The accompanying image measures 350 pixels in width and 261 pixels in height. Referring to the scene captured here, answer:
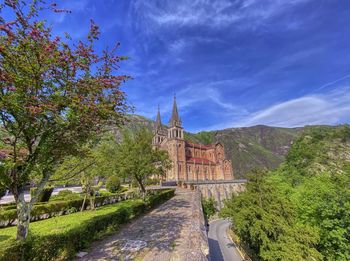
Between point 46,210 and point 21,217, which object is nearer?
point 21,217

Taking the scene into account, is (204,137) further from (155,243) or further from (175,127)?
(155,243)

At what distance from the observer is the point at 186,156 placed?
66.3 metres

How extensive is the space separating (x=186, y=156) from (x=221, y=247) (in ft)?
121

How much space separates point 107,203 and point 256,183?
59.3 ft

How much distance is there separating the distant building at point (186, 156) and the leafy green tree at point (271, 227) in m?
34.9

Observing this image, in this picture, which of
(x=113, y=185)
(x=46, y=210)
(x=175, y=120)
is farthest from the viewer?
(x=175, y=120)

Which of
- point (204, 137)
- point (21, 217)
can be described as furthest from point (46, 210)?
point (204, 137)

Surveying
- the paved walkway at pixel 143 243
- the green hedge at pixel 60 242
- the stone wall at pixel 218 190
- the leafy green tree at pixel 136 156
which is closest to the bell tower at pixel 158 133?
the stone wall at pixel 218 190

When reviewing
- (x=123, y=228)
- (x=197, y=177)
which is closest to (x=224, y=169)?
(x=197, y=177)

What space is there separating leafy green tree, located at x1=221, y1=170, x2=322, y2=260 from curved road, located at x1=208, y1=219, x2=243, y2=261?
888 cm

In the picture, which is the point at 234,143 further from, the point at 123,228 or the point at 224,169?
the point at 123,228

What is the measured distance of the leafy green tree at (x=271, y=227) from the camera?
46.4 feet

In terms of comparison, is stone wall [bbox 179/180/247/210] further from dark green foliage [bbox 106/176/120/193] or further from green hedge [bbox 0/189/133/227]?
green hedge [bbox 0/189/133/227]

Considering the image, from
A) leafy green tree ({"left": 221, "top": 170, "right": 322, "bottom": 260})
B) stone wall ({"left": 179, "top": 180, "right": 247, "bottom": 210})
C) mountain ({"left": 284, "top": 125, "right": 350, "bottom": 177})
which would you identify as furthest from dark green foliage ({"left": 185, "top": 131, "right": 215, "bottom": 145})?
leafy green tree ({"left": 221, "top": 170, "right": 322, "bottom": 260})
